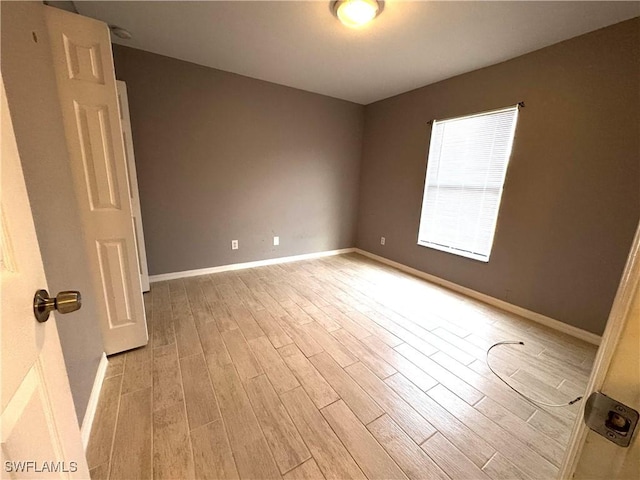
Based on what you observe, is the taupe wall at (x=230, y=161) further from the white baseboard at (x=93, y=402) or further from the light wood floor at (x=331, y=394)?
the white baseboard at (x=93, y=402)

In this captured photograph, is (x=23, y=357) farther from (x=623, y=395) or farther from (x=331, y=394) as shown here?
(x=331, y=394)

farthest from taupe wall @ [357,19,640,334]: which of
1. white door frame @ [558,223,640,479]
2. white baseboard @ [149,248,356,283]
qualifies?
white door frame @ [558,223,640,479]

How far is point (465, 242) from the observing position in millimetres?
3016

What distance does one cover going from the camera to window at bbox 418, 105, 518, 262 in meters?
2.62

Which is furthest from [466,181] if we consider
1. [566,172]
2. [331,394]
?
[331,394]

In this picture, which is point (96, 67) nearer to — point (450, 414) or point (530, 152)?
point (450, 414)

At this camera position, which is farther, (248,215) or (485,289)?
(248,215)

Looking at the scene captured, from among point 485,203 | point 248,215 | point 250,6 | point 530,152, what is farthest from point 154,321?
point 530,152

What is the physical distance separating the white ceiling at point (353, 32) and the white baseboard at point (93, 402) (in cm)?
254

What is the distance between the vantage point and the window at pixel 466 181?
2.62 metres

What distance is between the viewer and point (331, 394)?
60.4 inches

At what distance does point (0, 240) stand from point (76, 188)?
139 cm

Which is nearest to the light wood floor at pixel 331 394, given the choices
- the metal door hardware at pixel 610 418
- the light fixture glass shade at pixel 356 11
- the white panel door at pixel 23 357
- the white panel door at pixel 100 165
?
the white panel door at pixel 100 165

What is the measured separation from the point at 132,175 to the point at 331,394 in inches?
109
